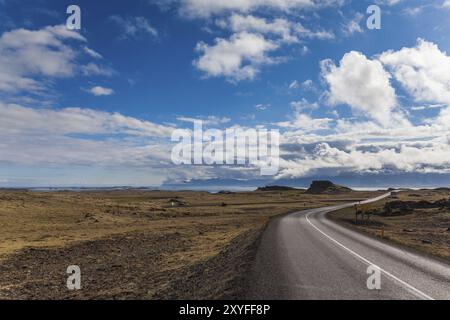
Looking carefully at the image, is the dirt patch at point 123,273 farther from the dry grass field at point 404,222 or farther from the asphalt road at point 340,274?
the dry grass field at point 404,222

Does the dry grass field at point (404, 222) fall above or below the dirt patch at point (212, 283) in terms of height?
below

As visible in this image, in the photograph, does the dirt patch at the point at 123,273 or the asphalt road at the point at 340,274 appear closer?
the asphalt road at the point at 340,274

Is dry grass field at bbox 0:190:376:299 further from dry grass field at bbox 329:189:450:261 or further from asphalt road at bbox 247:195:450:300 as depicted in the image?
dry grass field at bbox 329:189:450:261

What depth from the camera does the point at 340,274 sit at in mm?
15117

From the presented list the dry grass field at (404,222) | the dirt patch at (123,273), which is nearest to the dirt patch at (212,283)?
the dirt patch at (123,273)

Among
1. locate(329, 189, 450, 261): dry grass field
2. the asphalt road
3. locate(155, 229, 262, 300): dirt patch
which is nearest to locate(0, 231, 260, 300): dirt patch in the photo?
locate(155, 229, 262, 300): dirt patch

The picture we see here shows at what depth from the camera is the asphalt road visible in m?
12.0

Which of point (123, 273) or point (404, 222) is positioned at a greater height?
point (123, 273)

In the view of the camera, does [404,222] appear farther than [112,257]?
Yes

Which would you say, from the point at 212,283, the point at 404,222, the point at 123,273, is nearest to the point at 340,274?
the point at 212,283

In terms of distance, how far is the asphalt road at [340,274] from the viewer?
1204cm

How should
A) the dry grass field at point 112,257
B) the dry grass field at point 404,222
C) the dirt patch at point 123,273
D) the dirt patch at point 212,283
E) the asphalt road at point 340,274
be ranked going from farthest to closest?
the dry grass field at point 404,222
the dry grass field at point 112,257
the dirt patch at point 123,273
the dirt patch at point 212,283
the asphalt road at point 340,274

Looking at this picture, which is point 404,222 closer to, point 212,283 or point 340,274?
point 340,274
